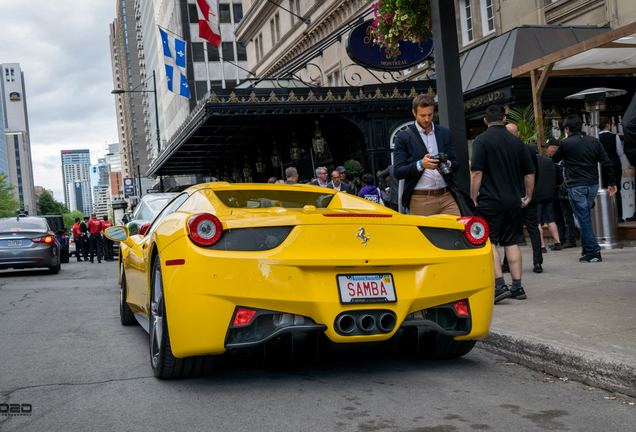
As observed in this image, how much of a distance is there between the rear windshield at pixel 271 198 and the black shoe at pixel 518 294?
2304 millimetres

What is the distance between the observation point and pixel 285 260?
381 centimetres

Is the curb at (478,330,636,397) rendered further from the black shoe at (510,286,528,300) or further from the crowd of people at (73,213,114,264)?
the crowd of people at (73,213,114,264)

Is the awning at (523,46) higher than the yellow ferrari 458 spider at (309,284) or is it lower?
higher

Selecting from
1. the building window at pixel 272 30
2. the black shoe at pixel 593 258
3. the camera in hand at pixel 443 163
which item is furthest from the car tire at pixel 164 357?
the building window at pixel 272 30

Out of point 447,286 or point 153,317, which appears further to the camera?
point 153,317

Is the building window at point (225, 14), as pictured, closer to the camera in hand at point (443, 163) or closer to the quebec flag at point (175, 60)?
the quebec flag at point (175, 60)

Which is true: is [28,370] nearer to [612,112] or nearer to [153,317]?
[153,317]

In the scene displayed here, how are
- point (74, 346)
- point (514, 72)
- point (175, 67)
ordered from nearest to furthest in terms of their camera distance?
point (74, 346)
point (514, 72)
point (175, 67)

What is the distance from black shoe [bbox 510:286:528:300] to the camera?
21.4ft

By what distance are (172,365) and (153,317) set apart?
0.46m

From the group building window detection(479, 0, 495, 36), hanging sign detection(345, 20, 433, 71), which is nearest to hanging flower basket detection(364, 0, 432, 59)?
hanging sign detection(345, 20, 433, 71)

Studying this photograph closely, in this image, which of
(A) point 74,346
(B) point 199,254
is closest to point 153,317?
(B) point 199,254

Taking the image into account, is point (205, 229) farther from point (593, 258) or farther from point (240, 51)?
point (240, 51)

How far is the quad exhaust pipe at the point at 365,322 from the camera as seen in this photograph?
387 cm
